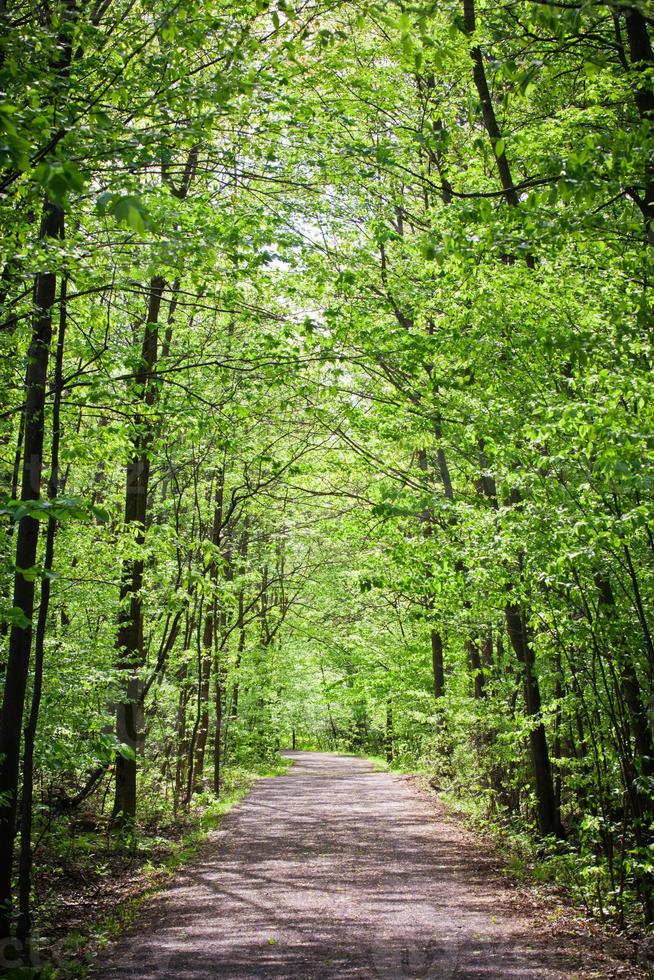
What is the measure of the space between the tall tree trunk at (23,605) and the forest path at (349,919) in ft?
4.09

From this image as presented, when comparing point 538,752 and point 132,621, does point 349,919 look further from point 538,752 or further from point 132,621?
point 132,621

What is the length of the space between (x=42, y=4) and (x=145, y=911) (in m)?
8.53

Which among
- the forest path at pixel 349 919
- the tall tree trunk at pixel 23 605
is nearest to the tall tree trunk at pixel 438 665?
the forest path at pixel 349 919

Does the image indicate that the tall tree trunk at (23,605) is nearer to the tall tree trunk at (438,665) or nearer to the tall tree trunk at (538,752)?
the tall tree trunk at (538,752)

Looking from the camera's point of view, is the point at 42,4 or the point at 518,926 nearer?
the point at 42,4

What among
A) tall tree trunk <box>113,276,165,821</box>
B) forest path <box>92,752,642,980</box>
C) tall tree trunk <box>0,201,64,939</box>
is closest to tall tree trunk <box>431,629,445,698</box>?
forest path <box>92,752,642,980</box>

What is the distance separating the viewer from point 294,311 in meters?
13.7

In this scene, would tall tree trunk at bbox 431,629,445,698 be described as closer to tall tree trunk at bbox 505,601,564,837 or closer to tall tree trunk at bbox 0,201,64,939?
tall tree trunk at bbox 505,601,564,837

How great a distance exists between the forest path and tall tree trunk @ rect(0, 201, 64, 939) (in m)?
1.25

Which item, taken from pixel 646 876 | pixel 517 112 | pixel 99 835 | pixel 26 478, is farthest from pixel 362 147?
pixel 99 835

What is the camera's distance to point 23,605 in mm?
6180

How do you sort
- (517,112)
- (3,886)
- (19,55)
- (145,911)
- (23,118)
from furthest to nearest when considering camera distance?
1. (517,112)
2. (145,911)
3. (3,886)
4. (19,55)
5. (23,118)

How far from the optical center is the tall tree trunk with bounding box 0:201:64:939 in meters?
6.06

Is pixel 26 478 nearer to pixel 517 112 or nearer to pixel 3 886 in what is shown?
pixel 3 886
